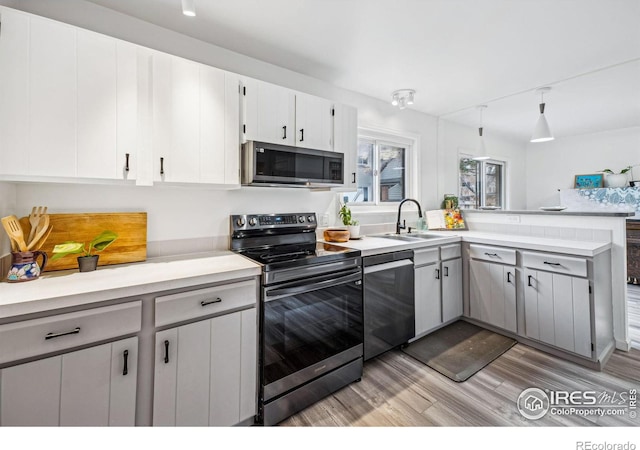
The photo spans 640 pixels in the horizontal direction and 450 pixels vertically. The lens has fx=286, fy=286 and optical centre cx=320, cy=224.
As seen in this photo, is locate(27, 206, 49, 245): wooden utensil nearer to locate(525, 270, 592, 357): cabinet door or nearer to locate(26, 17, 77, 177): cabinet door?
locate(26, 17, 77, 177): cabinet door

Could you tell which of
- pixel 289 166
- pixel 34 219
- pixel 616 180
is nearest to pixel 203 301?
pixel 34 219

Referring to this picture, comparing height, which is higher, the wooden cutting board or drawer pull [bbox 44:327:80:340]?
the wooden cutting board

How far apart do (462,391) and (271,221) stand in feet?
6.08

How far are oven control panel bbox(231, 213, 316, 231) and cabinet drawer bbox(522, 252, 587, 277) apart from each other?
6.28 ft

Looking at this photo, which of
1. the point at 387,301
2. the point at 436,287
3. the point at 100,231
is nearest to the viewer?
the point at 100,231

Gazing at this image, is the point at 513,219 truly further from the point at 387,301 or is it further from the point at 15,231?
the point at 15,231

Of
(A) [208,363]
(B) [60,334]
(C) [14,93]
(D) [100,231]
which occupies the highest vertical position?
(C) [14,93]

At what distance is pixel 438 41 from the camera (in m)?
2.14

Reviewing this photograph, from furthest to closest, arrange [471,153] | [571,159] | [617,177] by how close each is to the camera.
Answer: [571,159]
[617,177]
[471,153]

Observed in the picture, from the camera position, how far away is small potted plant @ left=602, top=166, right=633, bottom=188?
4.54 metres

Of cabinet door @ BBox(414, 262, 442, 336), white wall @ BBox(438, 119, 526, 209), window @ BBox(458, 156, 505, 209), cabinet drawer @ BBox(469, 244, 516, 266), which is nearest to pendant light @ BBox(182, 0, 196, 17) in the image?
cabinet door @ BBox(414, 262, 442, 336)

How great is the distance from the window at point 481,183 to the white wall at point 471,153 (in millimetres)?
137

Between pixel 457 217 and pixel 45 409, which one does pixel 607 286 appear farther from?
pixel 45 409

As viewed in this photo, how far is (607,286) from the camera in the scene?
2402mm
